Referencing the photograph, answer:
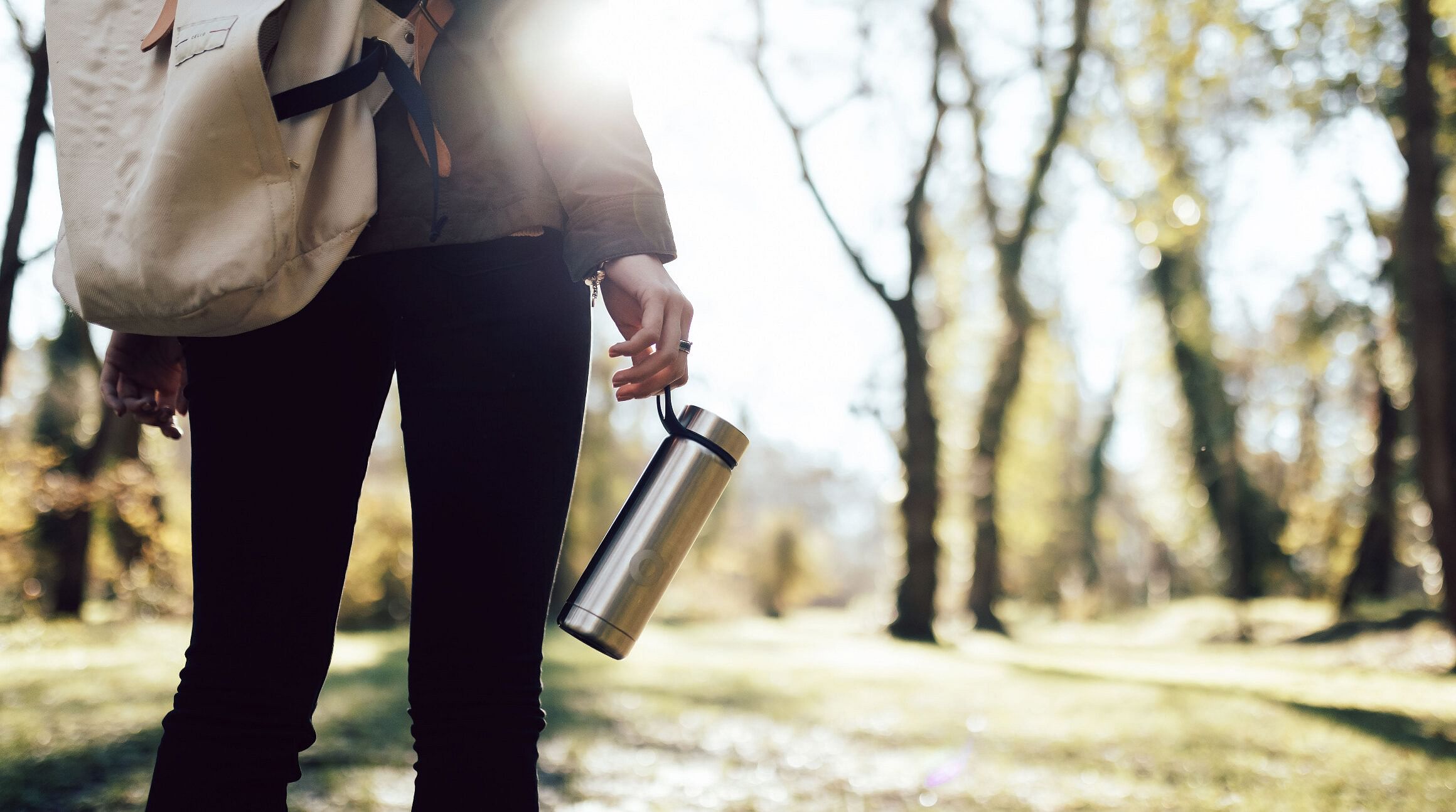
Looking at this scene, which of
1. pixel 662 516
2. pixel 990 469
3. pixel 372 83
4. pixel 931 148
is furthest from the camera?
pixel 990 469

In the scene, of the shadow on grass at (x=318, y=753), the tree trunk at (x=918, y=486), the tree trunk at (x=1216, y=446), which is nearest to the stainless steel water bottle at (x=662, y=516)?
the shadow on grass at (x=318, y=753)

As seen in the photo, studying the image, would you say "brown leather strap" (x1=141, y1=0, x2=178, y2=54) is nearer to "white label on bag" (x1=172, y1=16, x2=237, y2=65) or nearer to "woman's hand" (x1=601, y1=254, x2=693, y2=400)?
"white label on bag" (x1=172, y1=16, x2=237, y2=65)

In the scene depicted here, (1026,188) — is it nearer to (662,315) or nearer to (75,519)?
(75,519)

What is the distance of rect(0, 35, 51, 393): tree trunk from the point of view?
6.27 meters

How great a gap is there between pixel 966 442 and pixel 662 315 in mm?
18796

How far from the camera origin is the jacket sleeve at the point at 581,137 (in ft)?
3.80

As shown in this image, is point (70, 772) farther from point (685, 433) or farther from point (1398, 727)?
point (1398, 727)

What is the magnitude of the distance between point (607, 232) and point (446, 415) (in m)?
0.26

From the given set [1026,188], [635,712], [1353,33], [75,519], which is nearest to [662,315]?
[635,712]

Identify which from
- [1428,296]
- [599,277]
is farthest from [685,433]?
[1428,296]

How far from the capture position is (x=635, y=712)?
5.22 m

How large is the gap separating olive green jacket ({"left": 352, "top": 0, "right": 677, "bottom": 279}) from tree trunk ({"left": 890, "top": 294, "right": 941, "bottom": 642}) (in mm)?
12929

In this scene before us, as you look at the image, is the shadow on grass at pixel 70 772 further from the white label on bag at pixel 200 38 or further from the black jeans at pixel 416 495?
the white label on bag at pixel 200 38

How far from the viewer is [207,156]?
100cm
